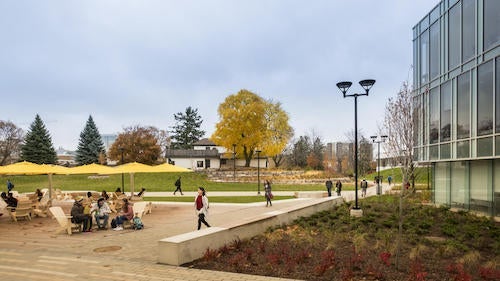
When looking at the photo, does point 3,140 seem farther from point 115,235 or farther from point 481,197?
point 481,197

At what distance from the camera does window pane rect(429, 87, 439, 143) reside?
1856cm

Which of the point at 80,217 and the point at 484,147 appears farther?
the point at 484,147

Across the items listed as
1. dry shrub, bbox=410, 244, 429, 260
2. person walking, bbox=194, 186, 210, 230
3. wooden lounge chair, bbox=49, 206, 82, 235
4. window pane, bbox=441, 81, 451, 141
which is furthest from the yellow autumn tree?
dry shrub, bbox=410, 244, 429, 260

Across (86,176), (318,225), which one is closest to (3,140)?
(86,176)

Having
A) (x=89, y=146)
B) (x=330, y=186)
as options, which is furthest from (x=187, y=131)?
(x=330, y=186)

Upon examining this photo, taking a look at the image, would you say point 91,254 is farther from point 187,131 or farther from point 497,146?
point 187,131

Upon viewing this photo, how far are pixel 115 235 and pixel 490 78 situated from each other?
1677 centimetres

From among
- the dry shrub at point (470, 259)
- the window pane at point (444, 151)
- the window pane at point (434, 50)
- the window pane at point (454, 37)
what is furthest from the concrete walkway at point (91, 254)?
the window pane at point (434, 50)

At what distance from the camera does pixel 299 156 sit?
2965 inches

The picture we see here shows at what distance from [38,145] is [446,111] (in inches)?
2448

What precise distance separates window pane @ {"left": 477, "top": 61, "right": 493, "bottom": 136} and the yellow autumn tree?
3819cm

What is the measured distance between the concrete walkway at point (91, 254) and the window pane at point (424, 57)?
15140 millimetres

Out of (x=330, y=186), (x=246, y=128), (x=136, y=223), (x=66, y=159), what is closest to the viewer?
(x=136, y=223)

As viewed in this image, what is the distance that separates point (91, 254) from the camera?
8953 millimetres
